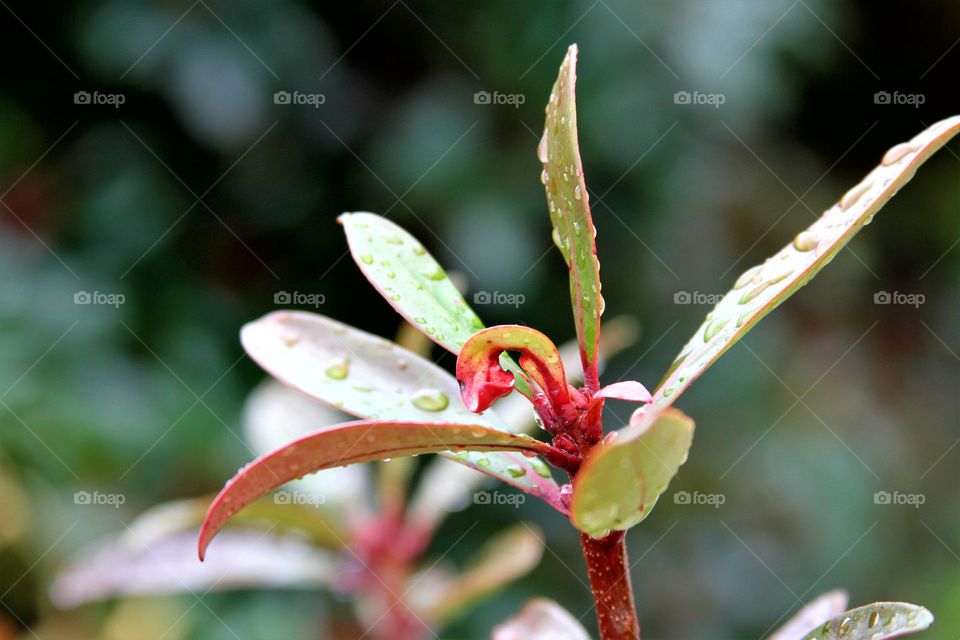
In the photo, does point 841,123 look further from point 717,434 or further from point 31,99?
point 31,99

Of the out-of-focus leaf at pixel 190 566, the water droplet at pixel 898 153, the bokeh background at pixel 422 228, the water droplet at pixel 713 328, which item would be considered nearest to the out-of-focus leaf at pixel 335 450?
the water droplet at pixel 713 328

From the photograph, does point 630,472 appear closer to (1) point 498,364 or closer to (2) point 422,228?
(1) point 498,364

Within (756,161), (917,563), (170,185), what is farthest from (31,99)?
(917,563)

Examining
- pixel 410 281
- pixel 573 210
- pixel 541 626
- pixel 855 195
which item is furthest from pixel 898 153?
pixel 541 626

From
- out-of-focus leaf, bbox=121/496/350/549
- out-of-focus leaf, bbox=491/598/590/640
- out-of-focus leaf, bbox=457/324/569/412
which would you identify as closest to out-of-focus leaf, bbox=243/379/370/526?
out-of-focus leaf, bbox=121/496/350/549

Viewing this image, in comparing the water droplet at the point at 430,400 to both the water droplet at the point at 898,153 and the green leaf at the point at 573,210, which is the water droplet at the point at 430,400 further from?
the water droplet at the point at 898,153

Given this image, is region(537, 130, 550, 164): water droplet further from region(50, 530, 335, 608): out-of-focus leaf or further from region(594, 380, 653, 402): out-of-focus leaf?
region(50, 530, 335, 608): out-of-focus leaf

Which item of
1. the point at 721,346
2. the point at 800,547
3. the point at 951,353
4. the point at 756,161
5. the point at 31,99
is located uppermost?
the point at 756,161
